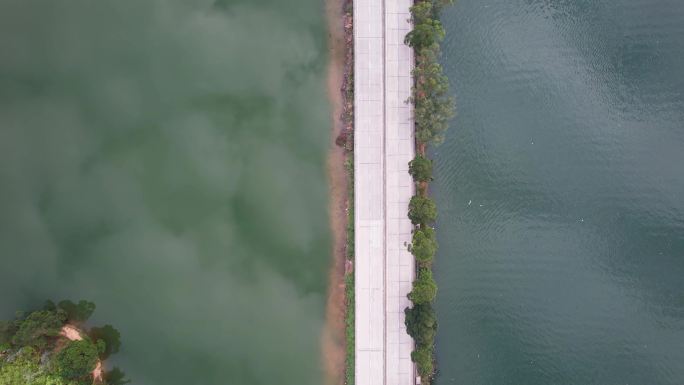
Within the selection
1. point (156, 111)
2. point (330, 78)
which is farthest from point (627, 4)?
point (156, 111)

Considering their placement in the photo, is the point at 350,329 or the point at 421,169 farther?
the point at 350,329

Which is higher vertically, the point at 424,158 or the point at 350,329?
the point at 424,158

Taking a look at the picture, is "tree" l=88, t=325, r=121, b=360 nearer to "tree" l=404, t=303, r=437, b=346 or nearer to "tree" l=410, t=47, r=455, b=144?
"tree" l=404, t=303, r=437, b=346

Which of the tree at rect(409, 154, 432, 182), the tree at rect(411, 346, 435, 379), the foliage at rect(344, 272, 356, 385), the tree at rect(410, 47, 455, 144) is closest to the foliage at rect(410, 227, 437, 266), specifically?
the tree at rect(409, 154, 432, 182)

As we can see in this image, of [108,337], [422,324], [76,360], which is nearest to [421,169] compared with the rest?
[422,324]

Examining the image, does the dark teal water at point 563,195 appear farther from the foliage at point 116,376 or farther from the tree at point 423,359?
the foliage at point 116,376

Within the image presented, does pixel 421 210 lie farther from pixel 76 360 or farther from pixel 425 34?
pixel 76 360

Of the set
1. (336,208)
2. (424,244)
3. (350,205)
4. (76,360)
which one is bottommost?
(76,360)
